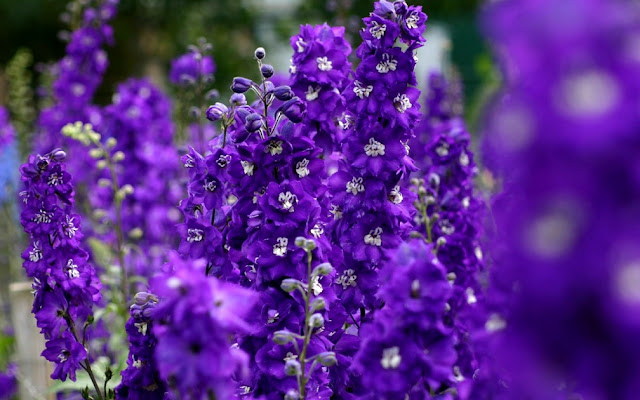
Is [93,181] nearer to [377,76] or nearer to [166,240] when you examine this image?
[166,240]

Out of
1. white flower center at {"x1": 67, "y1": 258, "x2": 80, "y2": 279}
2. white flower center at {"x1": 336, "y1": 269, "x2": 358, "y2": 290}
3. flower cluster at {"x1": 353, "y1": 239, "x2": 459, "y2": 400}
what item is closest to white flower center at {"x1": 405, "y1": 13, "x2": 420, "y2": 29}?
white flower center at {"x1": 336, "y1": 269, "x2": 358, "y2": 290}

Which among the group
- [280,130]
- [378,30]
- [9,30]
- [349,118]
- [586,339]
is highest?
[9,30]

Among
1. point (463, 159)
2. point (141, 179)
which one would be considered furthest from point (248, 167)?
point (141, 179)

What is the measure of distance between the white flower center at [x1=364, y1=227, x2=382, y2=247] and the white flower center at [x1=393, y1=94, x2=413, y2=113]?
391 millimetres

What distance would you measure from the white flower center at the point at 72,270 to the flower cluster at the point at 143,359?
38 cm

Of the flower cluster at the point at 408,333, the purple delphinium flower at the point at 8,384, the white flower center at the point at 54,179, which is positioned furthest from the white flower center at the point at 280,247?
the purple delphinium flower at the point at 8,384

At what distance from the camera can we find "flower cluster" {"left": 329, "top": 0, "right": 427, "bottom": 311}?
2430 mm

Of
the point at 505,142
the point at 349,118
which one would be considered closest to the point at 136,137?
the point at 349,118

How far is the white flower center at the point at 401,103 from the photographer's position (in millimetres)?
2455

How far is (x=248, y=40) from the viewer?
17.7 m

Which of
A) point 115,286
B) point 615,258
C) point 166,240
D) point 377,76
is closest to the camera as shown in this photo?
point 615,258

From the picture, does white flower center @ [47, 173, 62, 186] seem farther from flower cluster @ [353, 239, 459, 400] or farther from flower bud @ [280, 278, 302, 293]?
flower cluster @ [353, 239, 459, 400]

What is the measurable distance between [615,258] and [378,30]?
4.83ft

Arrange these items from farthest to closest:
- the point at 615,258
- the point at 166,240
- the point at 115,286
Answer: the point at 166,240 < the point at 115,286 < the point at 615,258
